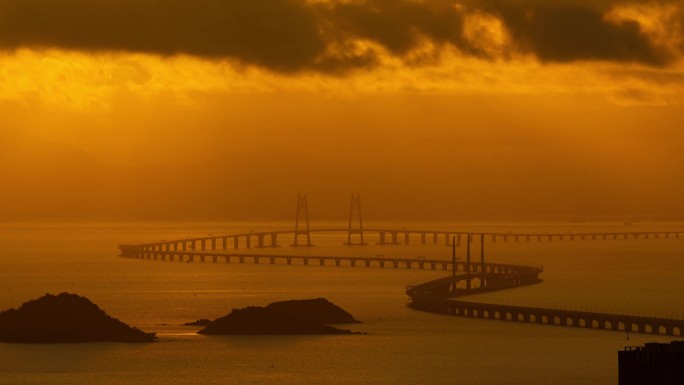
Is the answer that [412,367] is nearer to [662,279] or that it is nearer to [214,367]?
[214,367]

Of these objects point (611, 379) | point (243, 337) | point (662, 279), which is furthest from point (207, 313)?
point (662, 279)

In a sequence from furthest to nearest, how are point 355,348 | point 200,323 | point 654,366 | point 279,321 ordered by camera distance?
point 200,323 → point 279,321 → point 355,348 → point 654,366

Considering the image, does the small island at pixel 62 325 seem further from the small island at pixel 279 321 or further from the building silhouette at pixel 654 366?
the building silhouette at pixel 654 366

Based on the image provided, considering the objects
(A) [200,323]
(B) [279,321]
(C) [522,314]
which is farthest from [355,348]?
(C) [522,314]

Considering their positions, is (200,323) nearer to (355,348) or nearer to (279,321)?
(279,321)

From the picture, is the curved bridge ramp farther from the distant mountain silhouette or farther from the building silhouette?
the building silhouette

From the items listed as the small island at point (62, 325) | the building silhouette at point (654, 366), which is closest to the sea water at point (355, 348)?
the small island at point (62, 325)
